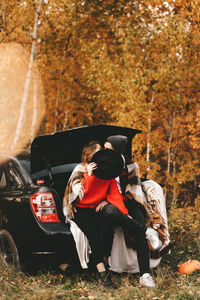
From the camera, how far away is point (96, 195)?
461 centimetres

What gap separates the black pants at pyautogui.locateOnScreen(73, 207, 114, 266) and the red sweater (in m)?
0.10

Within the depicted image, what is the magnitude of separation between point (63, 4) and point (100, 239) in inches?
527

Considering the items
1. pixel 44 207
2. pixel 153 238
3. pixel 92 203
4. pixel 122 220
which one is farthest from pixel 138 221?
pixel 44 207

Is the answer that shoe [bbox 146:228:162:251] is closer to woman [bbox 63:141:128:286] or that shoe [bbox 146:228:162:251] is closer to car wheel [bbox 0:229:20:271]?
woman [bbox 63:141:128:286]

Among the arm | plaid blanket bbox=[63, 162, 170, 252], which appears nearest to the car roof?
plaid blanket bbox=[63, 162, 170, 252]

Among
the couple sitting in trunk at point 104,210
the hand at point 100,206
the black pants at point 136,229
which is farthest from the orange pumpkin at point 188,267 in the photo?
the hand at point 100,206

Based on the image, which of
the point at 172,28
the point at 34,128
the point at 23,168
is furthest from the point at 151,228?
the point at 34,128

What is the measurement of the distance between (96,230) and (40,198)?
722 millimetres

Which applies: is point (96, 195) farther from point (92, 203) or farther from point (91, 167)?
point (91, 167)

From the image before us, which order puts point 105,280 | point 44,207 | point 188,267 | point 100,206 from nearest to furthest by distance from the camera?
point 105,280
point 44,207
point 100,206
point 188,267

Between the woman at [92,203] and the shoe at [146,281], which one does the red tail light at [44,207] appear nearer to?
the woman at [92,203]

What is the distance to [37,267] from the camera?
4633mm

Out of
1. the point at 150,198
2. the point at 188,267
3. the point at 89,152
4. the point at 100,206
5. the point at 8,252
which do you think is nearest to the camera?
the point at 100,206

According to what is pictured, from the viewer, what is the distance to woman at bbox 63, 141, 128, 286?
4.46 m
